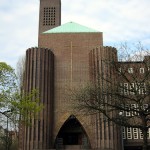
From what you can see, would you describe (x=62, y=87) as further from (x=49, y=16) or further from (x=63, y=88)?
(x=49, y=16)

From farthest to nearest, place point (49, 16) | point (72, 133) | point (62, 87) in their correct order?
1. point (49, 16)
2. point (72, 133)
3. point (62, 87)

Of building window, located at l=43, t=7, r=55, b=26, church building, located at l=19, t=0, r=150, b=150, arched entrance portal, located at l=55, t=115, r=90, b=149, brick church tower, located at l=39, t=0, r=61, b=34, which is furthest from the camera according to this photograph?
building window, located at l=43, t=7, r=55, b=26

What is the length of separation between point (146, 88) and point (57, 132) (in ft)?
86.3

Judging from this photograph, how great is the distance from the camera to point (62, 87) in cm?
4884

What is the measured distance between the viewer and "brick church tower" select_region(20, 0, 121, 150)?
43.4m

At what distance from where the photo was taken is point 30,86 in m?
45.6

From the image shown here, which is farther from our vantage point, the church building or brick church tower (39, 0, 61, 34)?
brick church tower (39, 0, 61, 34)

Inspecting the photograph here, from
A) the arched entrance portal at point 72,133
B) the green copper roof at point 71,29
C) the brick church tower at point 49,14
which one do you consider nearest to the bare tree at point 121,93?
the arched entrance portal at point 72,133

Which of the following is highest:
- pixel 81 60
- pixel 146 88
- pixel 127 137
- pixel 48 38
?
pixel 48 38

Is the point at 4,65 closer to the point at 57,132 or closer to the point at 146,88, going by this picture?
the point at 146,88

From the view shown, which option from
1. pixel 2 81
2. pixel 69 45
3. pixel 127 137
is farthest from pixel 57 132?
pixel 2 81

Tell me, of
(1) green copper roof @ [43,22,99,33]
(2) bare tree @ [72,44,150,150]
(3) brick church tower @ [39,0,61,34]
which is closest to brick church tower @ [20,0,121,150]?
(1) green copper roof @ [43,22,99,33]

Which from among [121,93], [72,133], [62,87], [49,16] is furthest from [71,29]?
[121,93]

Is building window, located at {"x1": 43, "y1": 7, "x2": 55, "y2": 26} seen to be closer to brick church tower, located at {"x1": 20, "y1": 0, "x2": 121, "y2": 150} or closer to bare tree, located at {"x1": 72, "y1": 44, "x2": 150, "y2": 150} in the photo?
brick church tower, located at {"x1": 20, "y1": 0, "x2": 121, "y2": 150}
